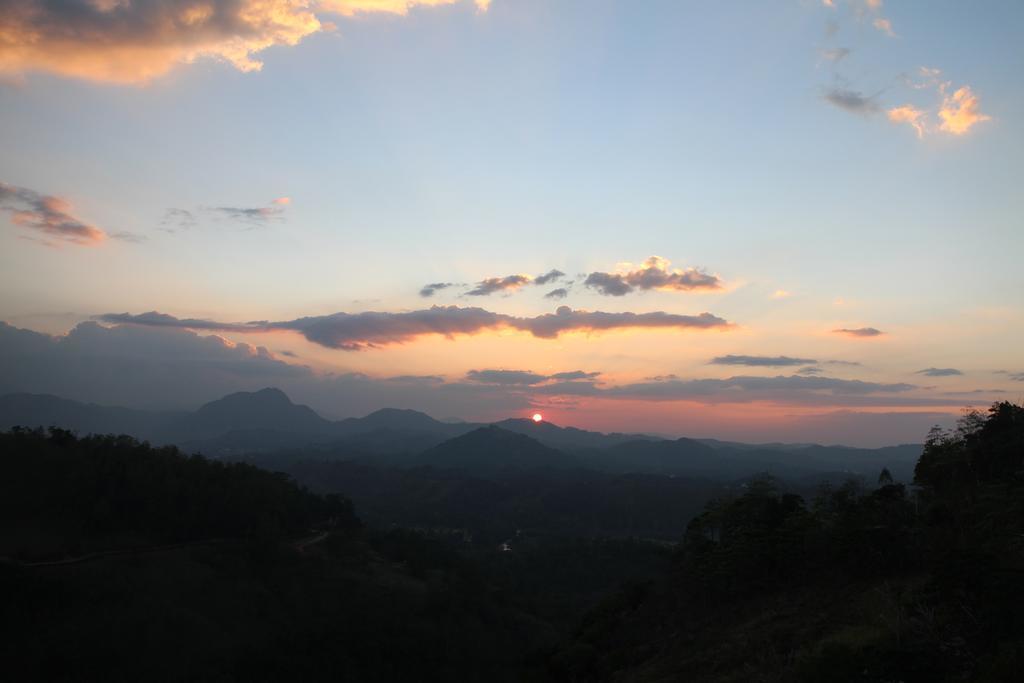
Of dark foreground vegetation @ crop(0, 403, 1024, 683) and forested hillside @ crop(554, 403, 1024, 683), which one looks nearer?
forested hillside @ crop(554, 403, 1024, 683)

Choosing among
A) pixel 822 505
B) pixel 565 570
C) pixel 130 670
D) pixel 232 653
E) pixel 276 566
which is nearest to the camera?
pixel 822 505

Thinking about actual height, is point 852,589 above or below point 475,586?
above

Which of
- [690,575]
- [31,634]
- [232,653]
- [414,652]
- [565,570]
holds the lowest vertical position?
[565,570]

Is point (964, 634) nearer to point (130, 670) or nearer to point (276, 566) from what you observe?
point (130, 670)

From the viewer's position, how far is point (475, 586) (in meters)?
68.5

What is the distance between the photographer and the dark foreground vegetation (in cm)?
1441

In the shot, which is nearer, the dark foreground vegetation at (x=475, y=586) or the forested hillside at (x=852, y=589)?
the forested hillside at (x=852, y=589)

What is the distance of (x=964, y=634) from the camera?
469 inches

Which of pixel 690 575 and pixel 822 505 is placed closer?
pixel 822 505

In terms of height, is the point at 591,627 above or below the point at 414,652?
above

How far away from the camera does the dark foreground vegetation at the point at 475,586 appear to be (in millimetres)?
14406

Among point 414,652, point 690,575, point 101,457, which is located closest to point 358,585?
point 414,652

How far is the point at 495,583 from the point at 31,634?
55.2 meters

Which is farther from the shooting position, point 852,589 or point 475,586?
point 475,586
